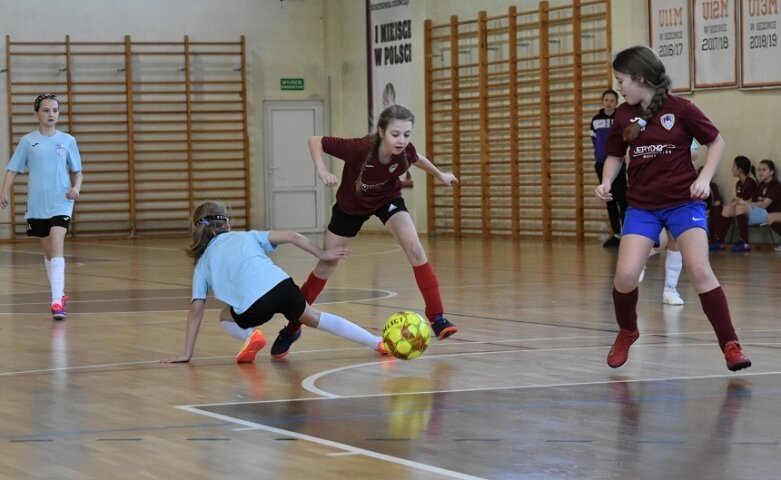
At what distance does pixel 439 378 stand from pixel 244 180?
58.2 feet

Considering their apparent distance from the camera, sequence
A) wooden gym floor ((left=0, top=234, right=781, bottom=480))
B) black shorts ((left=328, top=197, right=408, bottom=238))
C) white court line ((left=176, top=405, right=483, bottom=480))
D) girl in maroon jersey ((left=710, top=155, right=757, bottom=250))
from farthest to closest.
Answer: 1. girl in maroon jersey ((left=710, top=155, right=757, bottom=250))
2. black shorts ((left=328, top=197, right=408, bottom=238))
3. wooden gym floor ((left=0, top=234, right=781, bottom=480))
4. white court line ((left=176, top=405, right=483, bottom=480))

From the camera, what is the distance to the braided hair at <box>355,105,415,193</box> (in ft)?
23.8

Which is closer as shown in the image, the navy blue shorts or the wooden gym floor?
the wooden gym floor

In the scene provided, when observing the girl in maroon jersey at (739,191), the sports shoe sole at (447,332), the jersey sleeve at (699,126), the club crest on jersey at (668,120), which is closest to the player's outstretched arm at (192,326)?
the sports shoe sole at (447,332)

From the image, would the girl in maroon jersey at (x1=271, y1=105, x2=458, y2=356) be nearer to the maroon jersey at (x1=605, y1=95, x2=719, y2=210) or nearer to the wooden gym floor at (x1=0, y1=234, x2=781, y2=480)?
the wooden gym floor at (x1=0, y1=234, x2=781, y2=480)

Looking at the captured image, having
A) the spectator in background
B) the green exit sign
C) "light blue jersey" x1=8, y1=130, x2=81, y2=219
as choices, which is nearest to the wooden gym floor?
"light blue jersey" x1=8, y1=130, x2=81, y2=219

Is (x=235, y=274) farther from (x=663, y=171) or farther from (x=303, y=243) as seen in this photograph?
(x=663, y=171)

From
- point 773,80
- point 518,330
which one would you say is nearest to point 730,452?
point 518,330

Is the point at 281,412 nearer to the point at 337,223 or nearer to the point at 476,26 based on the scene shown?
the point at 337,223

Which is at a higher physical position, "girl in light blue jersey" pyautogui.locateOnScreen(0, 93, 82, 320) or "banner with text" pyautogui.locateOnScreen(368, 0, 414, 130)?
"banner with text" pyautogui.locateOnScreen(368, 0, 414, 130)

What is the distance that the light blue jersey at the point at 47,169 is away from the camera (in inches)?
384

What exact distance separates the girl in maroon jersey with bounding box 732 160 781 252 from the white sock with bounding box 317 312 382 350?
9383 millimetres

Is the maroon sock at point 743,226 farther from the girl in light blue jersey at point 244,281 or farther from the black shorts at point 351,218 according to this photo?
the girl in light blue jersey at point 244,281

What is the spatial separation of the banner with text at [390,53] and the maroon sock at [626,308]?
15823 mm
